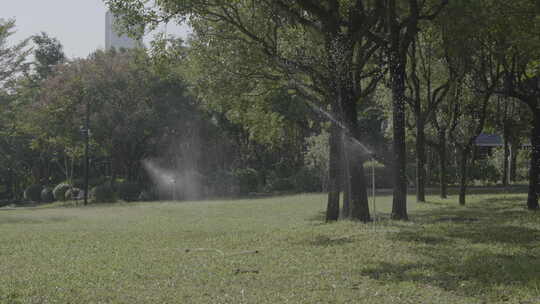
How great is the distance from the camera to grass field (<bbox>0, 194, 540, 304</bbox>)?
6.70 metres

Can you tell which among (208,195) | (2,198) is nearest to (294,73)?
(208,195)

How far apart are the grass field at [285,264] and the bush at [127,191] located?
65.9ft

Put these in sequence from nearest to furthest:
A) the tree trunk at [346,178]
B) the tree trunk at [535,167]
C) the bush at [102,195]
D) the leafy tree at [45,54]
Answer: the tree trunk at [346,178] < the tree trunk at [535,167] < the bush at [102,195] < the leafy tree at [45,54]

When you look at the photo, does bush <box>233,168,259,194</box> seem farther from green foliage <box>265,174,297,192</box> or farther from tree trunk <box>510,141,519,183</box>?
tree trunk <box>510,141,519,183</box>

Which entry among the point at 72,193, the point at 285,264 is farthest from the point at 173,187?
the point at 285,264

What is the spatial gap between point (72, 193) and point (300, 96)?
24459 mm

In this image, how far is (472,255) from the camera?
8.62 metres

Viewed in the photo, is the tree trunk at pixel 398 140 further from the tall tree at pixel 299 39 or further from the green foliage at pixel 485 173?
the green foliage at pixel 485 173

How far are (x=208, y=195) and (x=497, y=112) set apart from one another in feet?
58.4

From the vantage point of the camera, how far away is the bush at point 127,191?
34.5m

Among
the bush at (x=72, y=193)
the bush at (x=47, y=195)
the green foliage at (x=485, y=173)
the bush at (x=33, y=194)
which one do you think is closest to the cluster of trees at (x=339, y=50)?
the green foliage at (x=485, y=173)

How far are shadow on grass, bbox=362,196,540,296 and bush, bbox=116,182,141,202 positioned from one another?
2395cm

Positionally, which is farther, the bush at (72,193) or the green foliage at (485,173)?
the bush at (72,193)

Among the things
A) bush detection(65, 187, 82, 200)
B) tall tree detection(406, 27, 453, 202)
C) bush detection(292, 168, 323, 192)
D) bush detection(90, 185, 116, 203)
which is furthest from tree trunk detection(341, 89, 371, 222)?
bush detection(65, 187, 82, 200)
